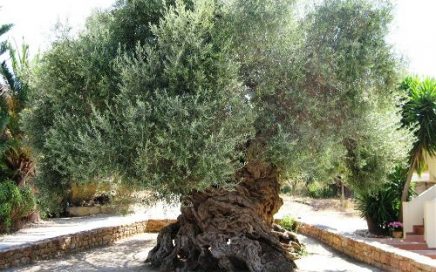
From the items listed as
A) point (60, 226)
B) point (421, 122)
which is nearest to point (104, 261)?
point (60, 226)

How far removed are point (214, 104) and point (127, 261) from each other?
5943 millimetres

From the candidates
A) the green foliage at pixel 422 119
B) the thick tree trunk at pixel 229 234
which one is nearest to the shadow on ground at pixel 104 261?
the thick tree trunk at pixel 229 234

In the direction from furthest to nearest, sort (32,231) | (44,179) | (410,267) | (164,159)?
(32,231) < (44,179) < (410,267) < (164,159)

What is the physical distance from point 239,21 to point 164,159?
311 cm

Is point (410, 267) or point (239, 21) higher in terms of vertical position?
point (239, 21)

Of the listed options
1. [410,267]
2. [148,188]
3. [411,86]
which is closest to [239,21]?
[148,188]

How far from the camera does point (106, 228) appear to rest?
55.5 ft

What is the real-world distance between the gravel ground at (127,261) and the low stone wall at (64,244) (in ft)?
0.84

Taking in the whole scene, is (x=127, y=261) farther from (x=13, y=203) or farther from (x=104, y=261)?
(x=13, y=203)

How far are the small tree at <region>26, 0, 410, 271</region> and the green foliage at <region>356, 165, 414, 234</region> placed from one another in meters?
4.98

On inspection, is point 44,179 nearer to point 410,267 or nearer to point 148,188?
point 148,188

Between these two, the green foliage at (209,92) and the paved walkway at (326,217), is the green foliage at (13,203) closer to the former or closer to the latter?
the green foliage at (209,92)

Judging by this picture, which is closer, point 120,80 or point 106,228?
point 120,80

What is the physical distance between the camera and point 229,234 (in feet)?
37.6
